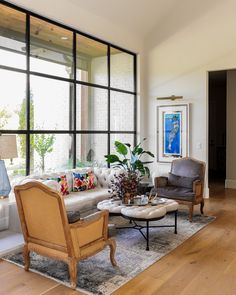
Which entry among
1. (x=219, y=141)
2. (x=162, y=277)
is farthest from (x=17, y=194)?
(x=219, y=141)

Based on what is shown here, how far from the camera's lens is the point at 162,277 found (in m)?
3.17

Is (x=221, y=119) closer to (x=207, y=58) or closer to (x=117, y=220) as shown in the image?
(x=207, y=58)

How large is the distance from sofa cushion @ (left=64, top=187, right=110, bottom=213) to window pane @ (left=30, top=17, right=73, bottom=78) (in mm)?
2241

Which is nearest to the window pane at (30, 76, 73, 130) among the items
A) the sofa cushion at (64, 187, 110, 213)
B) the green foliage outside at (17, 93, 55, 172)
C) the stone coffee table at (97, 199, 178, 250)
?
the green foliage outside at (17, 93, 55, 172)

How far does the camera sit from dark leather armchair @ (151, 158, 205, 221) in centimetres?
527

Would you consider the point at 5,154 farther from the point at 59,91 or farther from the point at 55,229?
the point at 59,91

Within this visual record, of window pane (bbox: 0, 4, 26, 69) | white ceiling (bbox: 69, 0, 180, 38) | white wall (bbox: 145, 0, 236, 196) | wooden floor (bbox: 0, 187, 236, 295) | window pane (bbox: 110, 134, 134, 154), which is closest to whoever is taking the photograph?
wooden floor (bbox: 0, 187, 236, 295)

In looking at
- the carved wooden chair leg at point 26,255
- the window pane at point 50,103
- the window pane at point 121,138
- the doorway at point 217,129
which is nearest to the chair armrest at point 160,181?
the window pane at point 121,138

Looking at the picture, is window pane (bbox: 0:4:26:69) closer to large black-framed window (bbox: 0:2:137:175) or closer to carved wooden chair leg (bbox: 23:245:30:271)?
large black-framed window (bbox: 0:2:137:175)

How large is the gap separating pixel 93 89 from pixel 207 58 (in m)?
2.69

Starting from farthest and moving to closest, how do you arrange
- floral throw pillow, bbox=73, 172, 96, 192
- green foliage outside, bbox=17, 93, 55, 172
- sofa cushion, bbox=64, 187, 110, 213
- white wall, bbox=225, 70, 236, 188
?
white wall, bbox=225, 70, 236, 188, floral throw pillow, bbox=73, 172, 96, 192, green foliage outside, bbox=17, 93, 55, 172, sofa cushion, bbox=64, 187, 110, 213

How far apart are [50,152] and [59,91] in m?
1.17

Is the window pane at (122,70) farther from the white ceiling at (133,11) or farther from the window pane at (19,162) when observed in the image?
the window pane at (19,162)

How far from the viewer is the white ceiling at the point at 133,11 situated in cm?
627
